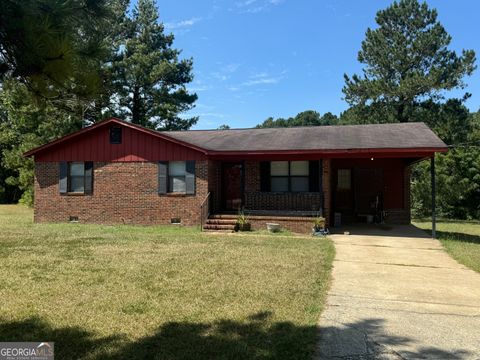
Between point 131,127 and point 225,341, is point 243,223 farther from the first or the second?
point 225,341

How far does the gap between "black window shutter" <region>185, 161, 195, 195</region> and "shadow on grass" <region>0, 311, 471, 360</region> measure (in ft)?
32.3

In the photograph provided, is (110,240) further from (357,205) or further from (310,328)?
(357,205)

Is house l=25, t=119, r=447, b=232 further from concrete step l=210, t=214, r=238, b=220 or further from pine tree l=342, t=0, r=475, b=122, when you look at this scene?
pine tree l=342, t=0, r=475, b=122

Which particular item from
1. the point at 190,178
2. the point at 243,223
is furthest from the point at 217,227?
the point at 190,178

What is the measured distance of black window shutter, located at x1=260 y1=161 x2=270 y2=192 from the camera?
47.2 feet

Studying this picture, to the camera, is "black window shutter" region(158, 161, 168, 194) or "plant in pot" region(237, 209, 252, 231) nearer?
"plant in pot" region(237, 209, 252, 231)

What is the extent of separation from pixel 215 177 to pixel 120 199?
3.78m

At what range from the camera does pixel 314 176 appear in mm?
13891

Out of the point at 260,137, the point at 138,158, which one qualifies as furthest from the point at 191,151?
the point at 260,137

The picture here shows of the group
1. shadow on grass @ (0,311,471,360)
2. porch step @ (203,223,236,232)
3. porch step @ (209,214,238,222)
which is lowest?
shadow on grass @ (0,311,471,360)

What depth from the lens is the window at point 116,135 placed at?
15.0m

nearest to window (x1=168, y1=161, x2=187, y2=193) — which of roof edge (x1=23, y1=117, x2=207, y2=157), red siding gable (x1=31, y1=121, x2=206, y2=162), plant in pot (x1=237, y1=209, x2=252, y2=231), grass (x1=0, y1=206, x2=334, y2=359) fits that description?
red siding gable (x1=31, y1=121, x2=206, y2=162)

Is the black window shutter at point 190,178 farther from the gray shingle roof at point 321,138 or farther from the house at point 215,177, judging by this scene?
the gray shingle roof at point 321,138

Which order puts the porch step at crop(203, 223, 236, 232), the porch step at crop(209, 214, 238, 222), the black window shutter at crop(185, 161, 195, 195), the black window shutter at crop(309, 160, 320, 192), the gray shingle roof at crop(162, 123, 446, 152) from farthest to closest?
the black window shutter at crop(185, 161, 195, 195), the black window shutter at crop(309, 160, 320, 192), the porch step at crop(209, 214, 238, 222), the porch step at crop(203, 223, 236, 232), the gray shingle roof at crop(162, 123, 446, 152)
